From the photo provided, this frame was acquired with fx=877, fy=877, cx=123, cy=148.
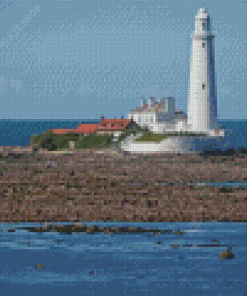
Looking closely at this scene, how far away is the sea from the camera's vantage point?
56.8ft

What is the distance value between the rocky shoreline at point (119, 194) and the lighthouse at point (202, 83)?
23.1 metres

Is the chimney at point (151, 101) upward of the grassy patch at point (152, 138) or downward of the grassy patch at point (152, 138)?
upward

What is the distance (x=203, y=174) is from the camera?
1902 inches

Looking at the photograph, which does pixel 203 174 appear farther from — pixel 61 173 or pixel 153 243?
pixel 153 243

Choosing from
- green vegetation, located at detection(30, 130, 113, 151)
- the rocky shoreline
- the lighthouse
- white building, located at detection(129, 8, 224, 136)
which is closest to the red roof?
green vegetation, located at detection(30, 130, 113, 151)

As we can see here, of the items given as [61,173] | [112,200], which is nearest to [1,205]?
[112,200]

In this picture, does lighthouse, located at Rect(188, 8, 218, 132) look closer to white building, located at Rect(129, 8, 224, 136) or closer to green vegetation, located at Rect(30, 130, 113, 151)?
white building, located at Rect(129, 8, 224, 136)

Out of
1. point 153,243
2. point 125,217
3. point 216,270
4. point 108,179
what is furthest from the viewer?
point 108,179

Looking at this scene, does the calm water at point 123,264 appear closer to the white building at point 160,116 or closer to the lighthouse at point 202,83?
the lighthouse at point 202,83

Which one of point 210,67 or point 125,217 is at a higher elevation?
point 210,67

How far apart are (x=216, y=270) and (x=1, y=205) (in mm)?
12606

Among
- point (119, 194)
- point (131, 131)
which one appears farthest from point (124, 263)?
point (131, 131)

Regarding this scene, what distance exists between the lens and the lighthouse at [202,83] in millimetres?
79312

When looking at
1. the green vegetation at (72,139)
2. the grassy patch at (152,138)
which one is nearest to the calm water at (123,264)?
the grassy patch at (152,138)
